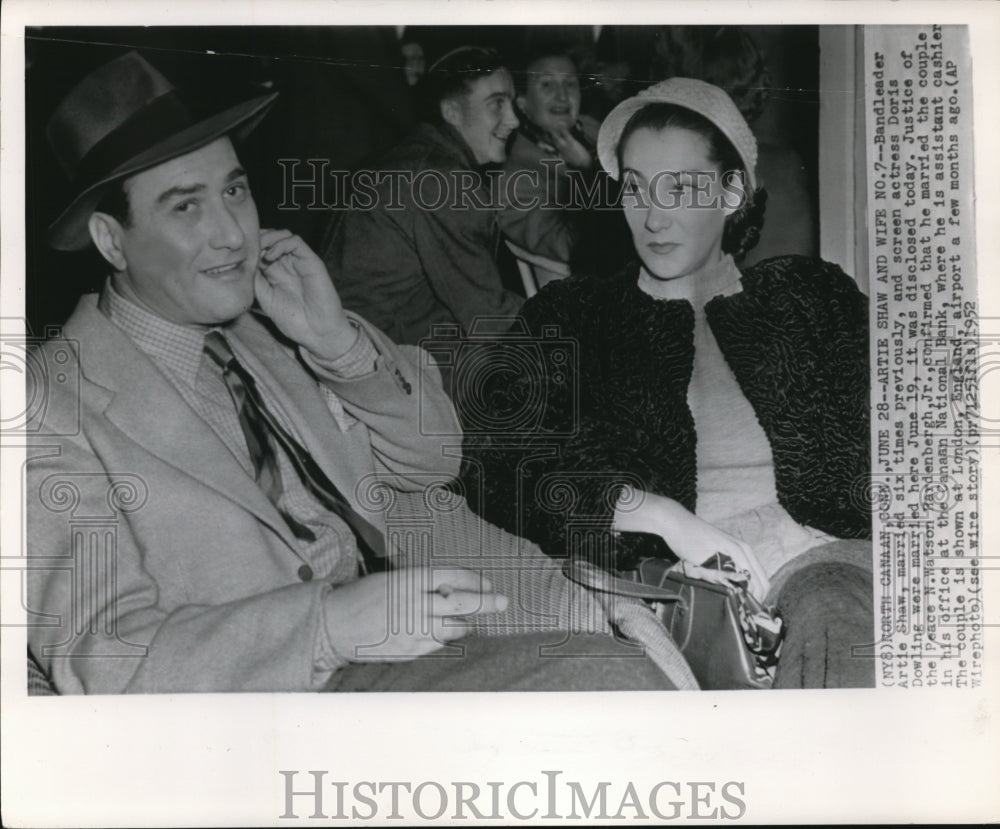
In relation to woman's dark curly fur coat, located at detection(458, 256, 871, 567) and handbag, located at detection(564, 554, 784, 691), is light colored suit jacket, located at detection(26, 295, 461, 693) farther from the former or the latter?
handbag, located at detection(564, 554, 784, 691)

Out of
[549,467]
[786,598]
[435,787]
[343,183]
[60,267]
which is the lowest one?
[435,787]

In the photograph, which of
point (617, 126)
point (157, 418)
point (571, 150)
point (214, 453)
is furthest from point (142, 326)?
point (617, 126)

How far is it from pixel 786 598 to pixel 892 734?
0.45 metres

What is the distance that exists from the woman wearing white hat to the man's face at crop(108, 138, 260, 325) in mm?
696

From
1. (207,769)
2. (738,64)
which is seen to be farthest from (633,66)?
(207,769)

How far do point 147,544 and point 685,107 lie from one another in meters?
1.79

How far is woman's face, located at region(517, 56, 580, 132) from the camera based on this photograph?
3229mm

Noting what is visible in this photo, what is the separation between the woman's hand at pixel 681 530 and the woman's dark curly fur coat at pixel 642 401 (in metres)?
0.03

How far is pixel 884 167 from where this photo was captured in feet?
10.7

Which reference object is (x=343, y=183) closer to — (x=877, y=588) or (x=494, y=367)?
(x=494, y=367)

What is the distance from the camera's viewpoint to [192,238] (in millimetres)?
3139

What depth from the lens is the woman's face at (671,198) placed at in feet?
10.6

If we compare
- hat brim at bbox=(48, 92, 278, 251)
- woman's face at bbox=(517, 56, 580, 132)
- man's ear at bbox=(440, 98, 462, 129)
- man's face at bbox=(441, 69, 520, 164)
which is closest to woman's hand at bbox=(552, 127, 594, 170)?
woman's face at bbox=(517, 56, 580, 132)

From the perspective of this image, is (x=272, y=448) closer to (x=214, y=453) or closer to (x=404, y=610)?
(x=214, y=453)
